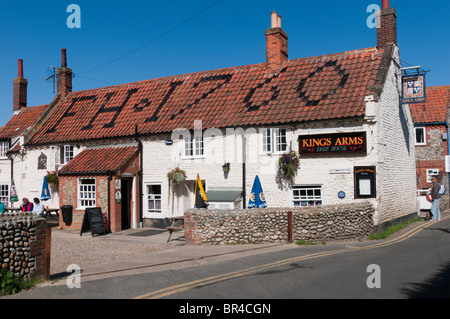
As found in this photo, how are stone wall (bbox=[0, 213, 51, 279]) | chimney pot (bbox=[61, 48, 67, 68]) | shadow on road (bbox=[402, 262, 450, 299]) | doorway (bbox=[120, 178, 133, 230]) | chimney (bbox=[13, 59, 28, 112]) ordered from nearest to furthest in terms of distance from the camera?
shadow on road (bbox=[402, 262, 450, 299]), stone wall (bbox=[0, 213, 51, 279]), doorway (bbox=[120, 178, 133, 230]), chimney pot (bbox=[61, 48, 67, 68]), chimney (bbox=[13, 59, 28, 112])

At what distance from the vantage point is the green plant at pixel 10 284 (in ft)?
27.7

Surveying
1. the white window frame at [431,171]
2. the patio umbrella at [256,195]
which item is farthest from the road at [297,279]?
the white window frame at [431,171]

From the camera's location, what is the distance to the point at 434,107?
3120cm

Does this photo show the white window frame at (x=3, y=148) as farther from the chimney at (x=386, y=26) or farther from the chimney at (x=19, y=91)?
the chimney at (x=386, y=26)

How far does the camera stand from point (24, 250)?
9.15 m

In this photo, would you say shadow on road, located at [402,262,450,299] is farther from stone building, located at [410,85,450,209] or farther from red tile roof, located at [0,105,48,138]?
red tile roof, located at [0,105,48,138]

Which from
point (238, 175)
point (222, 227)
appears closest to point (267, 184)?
point (238, 175)

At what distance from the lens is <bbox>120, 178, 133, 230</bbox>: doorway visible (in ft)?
67.9

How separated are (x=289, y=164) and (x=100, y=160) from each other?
31.2 ft

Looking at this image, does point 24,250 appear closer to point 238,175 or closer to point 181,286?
point 181,286

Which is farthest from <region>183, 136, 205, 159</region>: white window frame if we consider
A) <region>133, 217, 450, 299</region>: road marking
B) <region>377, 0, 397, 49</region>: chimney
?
<region>377, 0, 397, 49</region>: chimney

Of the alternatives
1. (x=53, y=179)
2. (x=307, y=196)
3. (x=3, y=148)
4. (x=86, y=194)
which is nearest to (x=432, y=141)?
(x=307, y=196)

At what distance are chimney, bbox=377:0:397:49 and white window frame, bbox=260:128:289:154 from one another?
6.28 m
